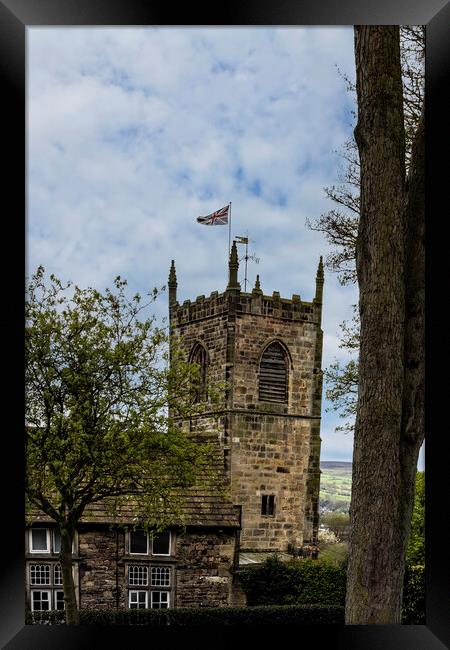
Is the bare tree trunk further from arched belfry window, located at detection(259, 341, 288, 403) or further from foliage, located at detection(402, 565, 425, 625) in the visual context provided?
arched belfry window, located at detection(259, 341, 288, 403)

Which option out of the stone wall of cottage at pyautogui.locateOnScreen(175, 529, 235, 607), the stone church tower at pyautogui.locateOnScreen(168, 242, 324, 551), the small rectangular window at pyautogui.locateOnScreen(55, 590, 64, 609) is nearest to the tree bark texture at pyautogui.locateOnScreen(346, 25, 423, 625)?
the stone wall of cottage at pyautogui.locateOnScreen(175, 529, 235, 607)

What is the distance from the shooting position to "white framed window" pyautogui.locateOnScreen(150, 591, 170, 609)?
14852mm

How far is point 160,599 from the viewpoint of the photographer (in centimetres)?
1500

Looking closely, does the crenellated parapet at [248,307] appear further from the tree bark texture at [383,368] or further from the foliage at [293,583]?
the tree bark texture at [383,368]

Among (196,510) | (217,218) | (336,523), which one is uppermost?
(217,218)

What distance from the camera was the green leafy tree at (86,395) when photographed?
424 inches

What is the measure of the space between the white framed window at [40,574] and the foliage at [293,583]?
3764 millimetres

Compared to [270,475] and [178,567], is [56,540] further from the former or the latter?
[270,475]

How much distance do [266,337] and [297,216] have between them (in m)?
3.32

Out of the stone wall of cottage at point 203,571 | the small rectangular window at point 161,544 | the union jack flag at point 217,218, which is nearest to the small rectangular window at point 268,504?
the stone wall of cottage at point 203,571

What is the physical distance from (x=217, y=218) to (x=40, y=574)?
8935 millimetres

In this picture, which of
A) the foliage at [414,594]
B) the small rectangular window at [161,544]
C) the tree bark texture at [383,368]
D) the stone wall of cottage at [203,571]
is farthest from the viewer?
the stone wall of cottage at [203,571]

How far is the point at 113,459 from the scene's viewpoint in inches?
450

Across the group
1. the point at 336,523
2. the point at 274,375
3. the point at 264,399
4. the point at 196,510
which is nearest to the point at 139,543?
the point at 196,510
